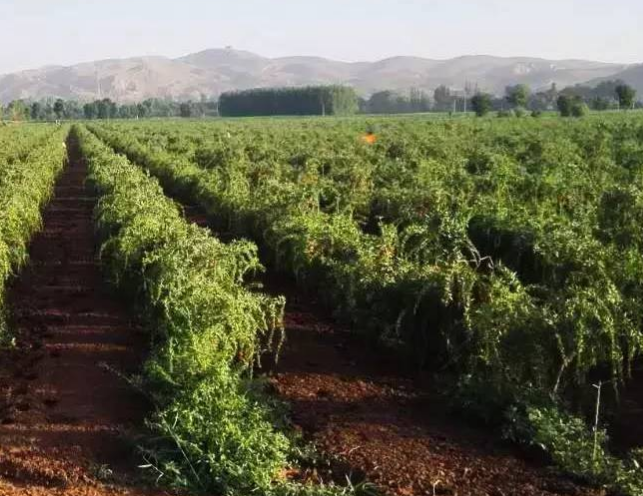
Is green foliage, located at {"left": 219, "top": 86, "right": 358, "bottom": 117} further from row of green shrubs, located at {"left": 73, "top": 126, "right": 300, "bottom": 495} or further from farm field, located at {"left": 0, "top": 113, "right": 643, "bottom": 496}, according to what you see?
row of green shrubs, located at {"left": 73, "top": 126, "right": 300, "bottom": 495}

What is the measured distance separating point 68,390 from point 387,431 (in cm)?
307

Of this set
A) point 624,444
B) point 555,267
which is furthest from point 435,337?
point 624,444

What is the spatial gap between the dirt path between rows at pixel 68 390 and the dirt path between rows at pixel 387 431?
1.44 metres

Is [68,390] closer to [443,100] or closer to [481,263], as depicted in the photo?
[481,263]

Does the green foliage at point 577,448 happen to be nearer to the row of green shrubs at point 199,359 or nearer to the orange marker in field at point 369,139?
the row of green shrubs at point 199,359

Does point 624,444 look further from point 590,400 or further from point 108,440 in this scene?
point 108,440

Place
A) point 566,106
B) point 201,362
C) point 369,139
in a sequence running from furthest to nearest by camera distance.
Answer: point 566,106 < point 369,139 < point 201,362

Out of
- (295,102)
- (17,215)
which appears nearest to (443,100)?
(295,102)

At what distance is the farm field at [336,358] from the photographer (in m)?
6.01

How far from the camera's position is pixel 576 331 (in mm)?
6719

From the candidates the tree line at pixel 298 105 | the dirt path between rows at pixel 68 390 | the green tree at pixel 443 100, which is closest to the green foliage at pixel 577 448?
the dirt path between rows at pixel 68 390

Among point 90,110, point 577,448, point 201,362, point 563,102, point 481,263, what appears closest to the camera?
point 577,448

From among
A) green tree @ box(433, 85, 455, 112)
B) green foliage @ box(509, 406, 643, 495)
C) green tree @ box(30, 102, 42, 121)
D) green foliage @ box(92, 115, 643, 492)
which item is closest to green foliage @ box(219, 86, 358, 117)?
green tree @ box(433, 85, 455, 112)

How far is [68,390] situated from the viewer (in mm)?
7820
